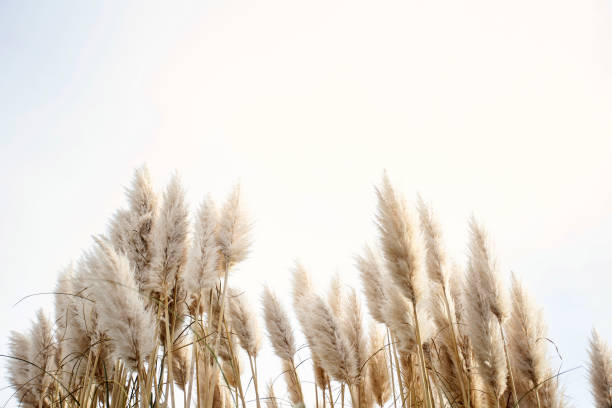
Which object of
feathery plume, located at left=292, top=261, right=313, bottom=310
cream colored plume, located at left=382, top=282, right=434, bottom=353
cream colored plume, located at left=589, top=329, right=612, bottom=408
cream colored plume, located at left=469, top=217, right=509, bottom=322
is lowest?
cream colored plume, located at left=589, top=329, right=612, bottom=408

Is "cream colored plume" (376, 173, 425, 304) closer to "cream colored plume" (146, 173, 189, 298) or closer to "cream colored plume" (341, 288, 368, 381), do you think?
"cream colored plume" (341, 288, 368, 381)

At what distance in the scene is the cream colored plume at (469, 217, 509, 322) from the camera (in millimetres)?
2713

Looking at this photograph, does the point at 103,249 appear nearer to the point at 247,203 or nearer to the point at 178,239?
the point at 178,239

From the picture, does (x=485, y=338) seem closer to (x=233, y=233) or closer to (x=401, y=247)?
(x=401, y=247)

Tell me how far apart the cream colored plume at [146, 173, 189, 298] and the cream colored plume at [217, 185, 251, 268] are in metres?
0.24

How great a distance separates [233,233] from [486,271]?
4.97ft

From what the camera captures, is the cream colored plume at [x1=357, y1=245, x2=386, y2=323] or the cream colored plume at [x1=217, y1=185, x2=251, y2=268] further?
the cream colored plume at [x1=357, y1=245, x2=386, y2=323]

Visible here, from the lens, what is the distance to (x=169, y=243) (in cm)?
244

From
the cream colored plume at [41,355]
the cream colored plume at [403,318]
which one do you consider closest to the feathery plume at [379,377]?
the cream colored plume at [403,318]

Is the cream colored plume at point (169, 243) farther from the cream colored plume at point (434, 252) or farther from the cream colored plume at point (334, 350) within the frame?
the cream colored plume at point (434, 252)

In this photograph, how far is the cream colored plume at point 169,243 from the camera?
94.8 inches

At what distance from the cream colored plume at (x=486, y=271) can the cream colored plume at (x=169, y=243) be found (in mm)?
1713

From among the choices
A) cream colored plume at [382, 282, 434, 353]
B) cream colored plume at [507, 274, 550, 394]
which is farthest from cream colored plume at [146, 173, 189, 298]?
cream colored plume at [507, 274, 550, 394]

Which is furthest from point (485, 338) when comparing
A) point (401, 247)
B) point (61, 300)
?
point (61, 300)
